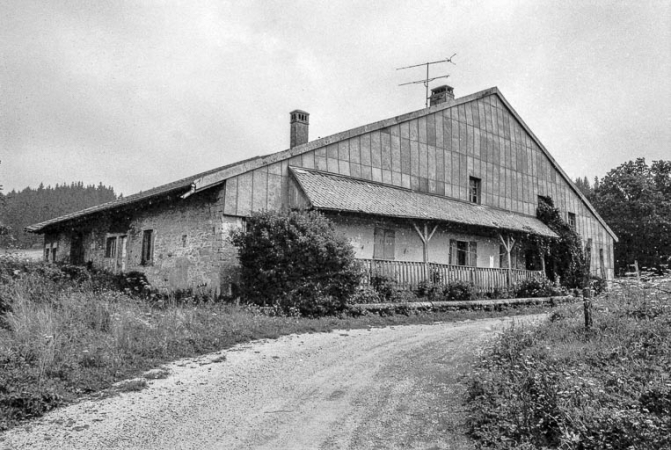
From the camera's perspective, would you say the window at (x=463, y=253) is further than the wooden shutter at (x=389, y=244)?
Yes

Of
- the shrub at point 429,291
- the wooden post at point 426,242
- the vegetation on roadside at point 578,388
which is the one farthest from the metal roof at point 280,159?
the vegetation on roadside at point 578,388

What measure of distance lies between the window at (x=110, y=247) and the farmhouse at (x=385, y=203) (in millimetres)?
115

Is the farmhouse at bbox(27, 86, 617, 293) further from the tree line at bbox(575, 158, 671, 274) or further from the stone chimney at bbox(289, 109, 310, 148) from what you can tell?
the tree line at bbox(575, 158, 671, 274)

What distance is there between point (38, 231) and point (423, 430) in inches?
1015

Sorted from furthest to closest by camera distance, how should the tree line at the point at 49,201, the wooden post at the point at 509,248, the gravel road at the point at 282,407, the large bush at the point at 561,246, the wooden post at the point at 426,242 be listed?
the tree line at the point at 49,201 < the large bush at the point at 561,246 < the wooden post at the point at 509,248 < the wooden post at the point at 426,242 < the gravel road at the point at 282,407

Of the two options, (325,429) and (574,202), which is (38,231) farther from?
(574,202)

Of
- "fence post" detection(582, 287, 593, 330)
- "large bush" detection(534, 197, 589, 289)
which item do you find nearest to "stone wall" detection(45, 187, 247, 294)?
"fence post" detection(582, 287, 593, 330)

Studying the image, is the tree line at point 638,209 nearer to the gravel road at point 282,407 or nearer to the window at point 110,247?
the window at point 110,247

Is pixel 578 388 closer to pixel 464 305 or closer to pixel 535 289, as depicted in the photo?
pixel 464 305

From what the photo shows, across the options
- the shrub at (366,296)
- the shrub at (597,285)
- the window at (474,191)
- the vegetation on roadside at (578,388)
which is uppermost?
the window at (474,191)

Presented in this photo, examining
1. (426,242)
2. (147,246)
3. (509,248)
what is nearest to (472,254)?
(509,248)

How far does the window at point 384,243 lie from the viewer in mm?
17406

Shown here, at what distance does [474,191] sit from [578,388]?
61.0 feet

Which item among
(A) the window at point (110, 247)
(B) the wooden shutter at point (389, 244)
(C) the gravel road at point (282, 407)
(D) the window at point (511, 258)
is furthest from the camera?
(D) the window at point (511, 258)
